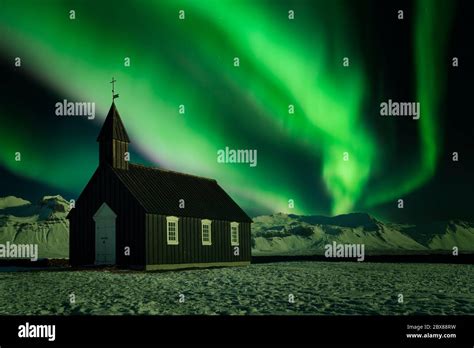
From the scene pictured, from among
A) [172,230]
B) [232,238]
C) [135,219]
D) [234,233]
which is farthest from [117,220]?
[234,233]

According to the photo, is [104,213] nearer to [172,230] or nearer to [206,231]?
[172,230]

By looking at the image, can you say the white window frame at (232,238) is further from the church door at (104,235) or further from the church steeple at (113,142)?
the church door at (104,235)

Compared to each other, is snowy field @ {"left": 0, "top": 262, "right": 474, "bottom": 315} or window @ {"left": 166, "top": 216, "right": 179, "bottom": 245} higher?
window @ {"left": 166, "top": 216, "right": 179, "bottom": 245}

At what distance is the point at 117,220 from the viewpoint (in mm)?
33719

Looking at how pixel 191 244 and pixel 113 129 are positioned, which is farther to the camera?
pixel 191 244

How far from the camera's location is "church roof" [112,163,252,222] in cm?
3453

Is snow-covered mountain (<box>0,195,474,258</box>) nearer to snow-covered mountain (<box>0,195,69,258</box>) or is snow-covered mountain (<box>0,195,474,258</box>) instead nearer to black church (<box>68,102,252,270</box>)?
snow-covered mountain (<box>0,195,69,258</box>)

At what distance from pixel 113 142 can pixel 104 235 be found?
5.62 m

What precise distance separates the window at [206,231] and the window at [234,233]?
10.7 ft

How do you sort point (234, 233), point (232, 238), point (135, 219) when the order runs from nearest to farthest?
point (135, 219), point (232, 238), point (234, 233)

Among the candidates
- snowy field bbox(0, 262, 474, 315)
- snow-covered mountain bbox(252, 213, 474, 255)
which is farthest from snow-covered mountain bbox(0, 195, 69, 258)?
snowy field bbox(0, 262, 474, 315)

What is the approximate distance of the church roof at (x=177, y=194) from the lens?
34531 mm

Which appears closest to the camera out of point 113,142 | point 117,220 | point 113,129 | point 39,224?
point 117,220

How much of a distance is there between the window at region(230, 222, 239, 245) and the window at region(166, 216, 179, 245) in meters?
7.13
